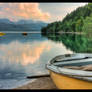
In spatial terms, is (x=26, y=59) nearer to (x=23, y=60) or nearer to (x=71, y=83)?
(x=23, y=60)

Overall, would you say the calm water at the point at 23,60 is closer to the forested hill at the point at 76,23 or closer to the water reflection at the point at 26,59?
the water reflection at the point at 26,59

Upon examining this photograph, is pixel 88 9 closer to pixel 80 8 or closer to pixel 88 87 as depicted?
pixel 80 8

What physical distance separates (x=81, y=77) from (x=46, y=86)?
4.20 ft

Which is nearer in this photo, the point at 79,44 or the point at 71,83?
the point at 71,83

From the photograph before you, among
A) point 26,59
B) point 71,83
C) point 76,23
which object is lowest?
point 26,59

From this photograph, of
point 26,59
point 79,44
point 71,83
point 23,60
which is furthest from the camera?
point 79,44

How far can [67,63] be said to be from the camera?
2.93 metres

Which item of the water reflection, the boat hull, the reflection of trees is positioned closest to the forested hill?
the reflection of trees

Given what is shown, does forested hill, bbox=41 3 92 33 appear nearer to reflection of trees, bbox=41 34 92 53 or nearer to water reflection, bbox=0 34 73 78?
reflection of trees, bbox=41 34 92 53

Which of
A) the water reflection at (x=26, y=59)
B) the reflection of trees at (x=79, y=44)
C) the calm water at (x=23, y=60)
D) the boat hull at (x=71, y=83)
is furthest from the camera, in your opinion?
the reflection of trees at (x=79, y=44)

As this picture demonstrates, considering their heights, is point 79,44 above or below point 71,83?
below

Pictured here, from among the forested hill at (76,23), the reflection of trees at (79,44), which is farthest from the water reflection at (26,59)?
the forested hill at (76,23)

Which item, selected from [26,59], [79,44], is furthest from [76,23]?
[26,59]

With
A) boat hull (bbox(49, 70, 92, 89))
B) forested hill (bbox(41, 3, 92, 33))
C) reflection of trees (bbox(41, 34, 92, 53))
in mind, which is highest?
forested hill (bbox(41, 3, 92, 33))
